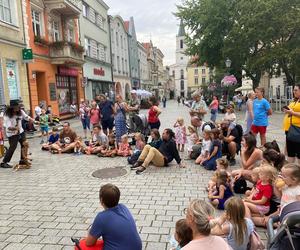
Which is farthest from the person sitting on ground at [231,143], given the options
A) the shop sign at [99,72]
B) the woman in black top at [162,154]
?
the shop sign at [99,72]

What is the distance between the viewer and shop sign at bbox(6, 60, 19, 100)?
616 inches

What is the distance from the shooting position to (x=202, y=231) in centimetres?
250

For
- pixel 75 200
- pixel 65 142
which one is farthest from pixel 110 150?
pixel 75 200

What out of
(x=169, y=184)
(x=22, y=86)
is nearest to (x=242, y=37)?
(x=22, y=86)

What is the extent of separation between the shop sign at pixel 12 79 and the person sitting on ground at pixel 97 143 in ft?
25.7

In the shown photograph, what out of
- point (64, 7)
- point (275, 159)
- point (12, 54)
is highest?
point (64, 7)

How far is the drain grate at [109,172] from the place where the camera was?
727 cm

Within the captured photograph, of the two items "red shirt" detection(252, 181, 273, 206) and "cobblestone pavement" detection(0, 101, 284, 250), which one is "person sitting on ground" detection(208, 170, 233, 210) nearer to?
"cobblestone pavement" detection(0, 101, 284, 250)

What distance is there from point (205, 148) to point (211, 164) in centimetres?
50

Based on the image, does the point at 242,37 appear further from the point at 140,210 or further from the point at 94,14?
the point at 140,210

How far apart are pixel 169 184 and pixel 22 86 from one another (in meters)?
13.0

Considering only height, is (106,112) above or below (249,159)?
above

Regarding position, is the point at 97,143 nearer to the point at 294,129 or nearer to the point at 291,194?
the point at 294,129

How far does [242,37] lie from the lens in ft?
79.3
